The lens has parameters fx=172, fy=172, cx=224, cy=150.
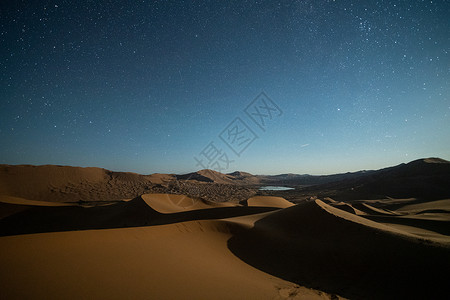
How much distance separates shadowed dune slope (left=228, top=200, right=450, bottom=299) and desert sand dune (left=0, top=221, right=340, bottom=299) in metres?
0.84

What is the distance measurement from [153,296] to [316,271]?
4.51 m

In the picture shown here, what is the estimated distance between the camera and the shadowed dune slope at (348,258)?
13.4 feet

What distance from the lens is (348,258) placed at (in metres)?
5.26

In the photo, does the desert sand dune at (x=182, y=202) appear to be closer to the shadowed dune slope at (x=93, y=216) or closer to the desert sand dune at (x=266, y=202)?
the desert sand dune at (x=266, y=202)

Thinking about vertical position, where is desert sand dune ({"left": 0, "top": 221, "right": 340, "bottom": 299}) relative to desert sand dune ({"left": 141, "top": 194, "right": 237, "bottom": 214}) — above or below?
above

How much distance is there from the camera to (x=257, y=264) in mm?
5152

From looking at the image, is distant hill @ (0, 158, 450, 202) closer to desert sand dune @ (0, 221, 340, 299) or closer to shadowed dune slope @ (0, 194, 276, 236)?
shadowed dune slope @ (0, 194, 276, 236)

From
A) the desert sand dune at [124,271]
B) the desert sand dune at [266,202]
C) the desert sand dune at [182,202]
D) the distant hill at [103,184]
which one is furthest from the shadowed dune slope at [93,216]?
the distant hill at [103,184]

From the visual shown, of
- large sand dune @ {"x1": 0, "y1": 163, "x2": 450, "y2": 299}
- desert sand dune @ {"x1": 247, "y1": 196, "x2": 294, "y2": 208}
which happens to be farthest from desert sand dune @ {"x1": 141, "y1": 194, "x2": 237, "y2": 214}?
large sand dune @ {"x1": 0, "y1": 163, "x2": 450, "y2": 299}

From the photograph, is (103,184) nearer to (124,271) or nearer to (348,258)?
(124,271)

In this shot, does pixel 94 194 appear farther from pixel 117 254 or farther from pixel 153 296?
pixel 153 296

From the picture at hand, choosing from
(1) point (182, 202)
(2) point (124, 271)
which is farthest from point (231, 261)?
(1) point (182, 202)

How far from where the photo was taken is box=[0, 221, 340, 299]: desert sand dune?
8.42 ft

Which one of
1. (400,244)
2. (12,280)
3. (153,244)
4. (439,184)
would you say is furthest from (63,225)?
(439,184)
